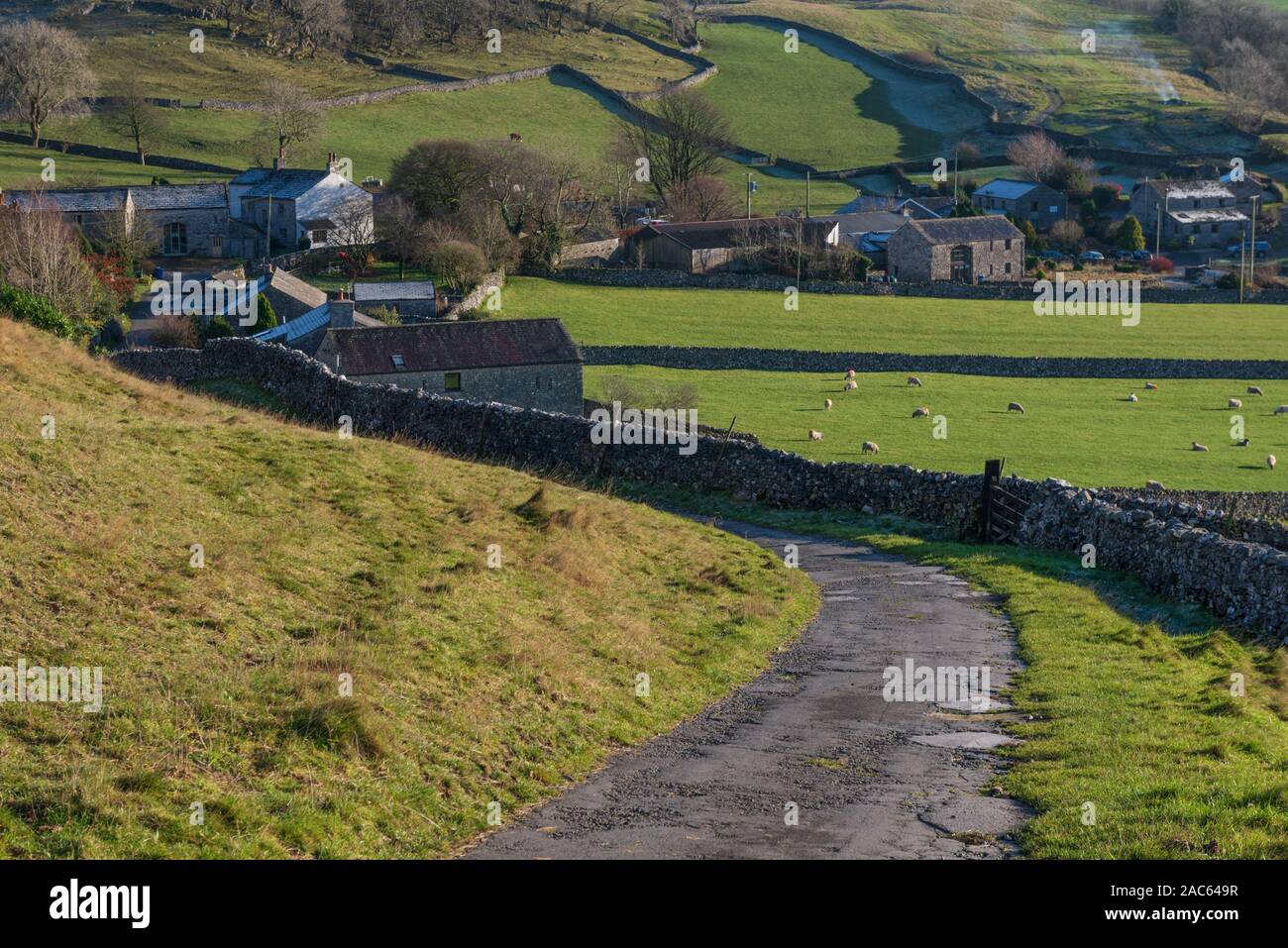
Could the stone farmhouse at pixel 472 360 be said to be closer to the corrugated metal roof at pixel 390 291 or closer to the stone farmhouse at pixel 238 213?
the corrugated metal roof at pixel 390 291

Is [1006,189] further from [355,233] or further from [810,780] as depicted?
[810,780]

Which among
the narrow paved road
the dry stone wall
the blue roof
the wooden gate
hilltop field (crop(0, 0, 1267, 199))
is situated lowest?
the narrow paved road

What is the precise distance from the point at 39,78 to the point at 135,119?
8083 mm

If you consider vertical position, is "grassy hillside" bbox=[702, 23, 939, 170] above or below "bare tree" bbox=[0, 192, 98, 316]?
above

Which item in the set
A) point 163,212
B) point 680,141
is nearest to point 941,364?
point 163,212

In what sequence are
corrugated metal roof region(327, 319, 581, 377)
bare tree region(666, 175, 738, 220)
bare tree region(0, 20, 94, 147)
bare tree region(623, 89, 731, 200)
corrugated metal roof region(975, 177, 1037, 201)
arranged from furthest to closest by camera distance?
bare tree region(623, 89, 731, 200)
corrugated metal roof region(975, 177, 1037, 201)
bare tree region(666, 175, 738, 220)
bare tree region(0, 20, 94, 147)
corrugated metal roof region(327, 319, 581, 377)

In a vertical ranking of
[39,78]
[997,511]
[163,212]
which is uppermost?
[39,78]

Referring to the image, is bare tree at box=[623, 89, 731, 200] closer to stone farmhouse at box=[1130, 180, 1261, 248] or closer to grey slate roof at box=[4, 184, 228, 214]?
stone farmhouse at box=[1130, 180, 1261, 248]

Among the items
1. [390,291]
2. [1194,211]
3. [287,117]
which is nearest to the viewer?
[390,291]

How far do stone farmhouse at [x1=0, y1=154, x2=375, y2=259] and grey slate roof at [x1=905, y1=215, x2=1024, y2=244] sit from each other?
39.6m

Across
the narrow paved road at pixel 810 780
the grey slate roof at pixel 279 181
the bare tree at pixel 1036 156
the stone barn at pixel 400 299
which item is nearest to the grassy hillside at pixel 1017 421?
the stone barn at pixel 400 299

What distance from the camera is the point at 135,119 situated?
121 metres

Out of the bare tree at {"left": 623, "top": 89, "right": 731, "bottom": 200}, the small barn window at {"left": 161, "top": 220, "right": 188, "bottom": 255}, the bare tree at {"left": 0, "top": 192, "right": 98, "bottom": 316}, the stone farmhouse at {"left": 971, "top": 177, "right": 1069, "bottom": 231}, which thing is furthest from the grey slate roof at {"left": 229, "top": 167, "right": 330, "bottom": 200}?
the stone farmhouse at {"left": 971, "top": 177, "right": 1069, "bottom": 231}

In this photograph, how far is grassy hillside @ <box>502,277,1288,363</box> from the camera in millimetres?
80125
